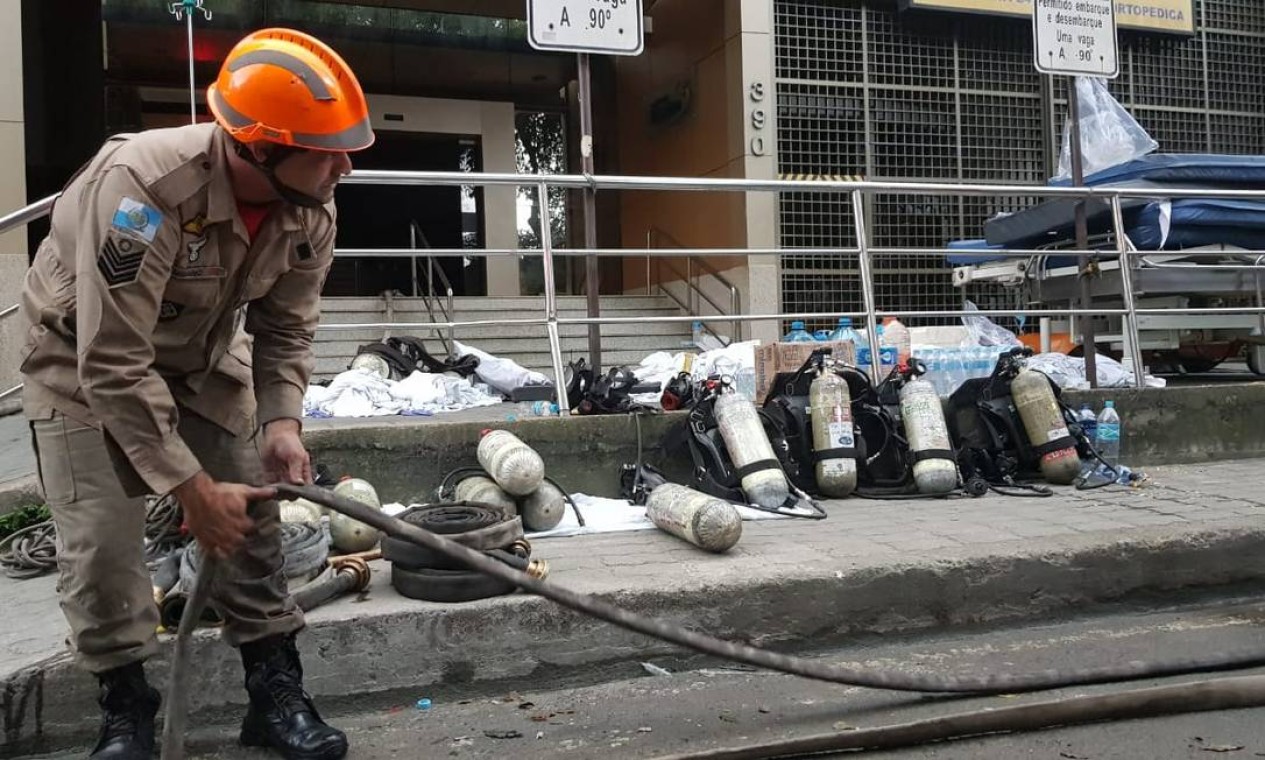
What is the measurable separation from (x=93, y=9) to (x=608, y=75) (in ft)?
24.8

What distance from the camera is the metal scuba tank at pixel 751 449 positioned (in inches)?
173

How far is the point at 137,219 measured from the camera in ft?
6.56

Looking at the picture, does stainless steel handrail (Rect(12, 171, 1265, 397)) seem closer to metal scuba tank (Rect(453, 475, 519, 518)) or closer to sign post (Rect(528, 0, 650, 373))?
sign post (Rect(528, 0, 650, 373))

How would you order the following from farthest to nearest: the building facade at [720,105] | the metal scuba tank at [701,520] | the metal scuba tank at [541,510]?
the building facade at [720,105] < the metal scuba tank at [541,510] < the metal scuba tank at [701,520]

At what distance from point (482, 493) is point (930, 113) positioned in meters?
10.1

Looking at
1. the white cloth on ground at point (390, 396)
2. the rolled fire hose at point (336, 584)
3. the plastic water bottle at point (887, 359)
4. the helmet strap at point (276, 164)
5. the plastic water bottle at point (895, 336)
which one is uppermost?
the helmet strap at point (276, 164)

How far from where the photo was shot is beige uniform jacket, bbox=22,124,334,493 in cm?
197

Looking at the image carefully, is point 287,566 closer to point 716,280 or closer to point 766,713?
point 766,713

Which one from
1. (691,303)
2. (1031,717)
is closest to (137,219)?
(1031,717)

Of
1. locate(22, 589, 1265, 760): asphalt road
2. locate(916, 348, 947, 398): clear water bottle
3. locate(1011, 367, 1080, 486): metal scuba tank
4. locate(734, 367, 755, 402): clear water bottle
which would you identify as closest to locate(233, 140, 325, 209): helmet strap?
locate(22, 589, 1265, 760): asphalt road

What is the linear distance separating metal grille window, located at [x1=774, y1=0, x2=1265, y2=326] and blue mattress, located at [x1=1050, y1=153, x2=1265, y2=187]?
4.46 metres

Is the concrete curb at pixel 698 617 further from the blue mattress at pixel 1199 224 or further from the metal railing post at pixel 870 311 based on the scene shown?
the blue mattress at pixel 1199 224

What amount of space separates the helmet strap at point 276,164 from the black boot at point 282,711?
4.06 feet

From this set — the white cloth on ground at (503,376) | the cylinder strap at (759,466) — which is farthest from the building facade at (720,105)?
the cylinder strap at (759,466)
